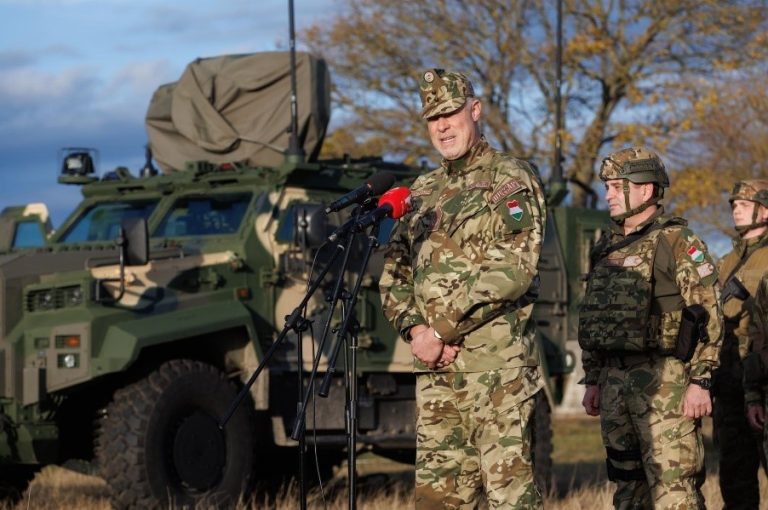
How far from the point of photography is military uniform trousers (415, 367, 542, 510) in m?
5.00

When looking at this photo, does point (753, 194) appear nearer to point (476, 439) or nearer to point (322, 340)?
point (476, 439)

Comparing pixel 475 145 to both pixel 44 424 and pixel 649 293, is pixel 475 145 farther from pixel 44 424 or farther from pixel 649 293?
pixel 44 424

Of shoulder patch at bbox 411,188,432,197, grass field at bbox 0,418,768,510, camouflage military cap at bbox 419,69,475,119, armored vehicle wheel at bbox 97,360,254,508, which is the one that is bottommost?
grass field at bbox 0,418,768,510

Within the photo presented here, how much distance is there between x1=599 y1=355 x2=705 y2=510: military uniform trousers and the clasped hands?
4.45 feet

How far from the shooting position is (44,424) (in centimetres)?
833

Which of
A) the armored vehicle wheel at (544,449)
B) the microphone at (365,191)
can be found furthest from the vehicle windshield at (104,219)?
the microphone at (365,191)

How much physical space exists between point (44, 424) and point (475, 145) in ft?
12.9

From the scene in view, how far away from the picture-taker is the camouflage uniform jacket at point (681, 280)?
6168mm

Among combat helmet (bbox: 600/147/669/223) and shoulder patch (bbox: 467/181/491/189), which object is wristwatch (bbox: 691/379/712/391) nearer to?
combat helmet (bbox: 600/147/669/223)

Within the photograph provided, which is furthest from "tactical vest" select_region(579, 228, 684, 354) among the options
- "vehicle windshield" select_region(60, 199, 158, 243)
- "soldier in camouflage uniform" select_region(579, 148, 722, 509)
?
"vehicle windshield" select_region(60, 199, 158, 243)

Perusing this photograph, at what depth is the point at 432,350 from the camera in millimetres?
5074

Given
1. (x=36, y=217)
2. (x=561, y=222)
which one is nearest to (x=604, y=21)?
(x=561, y=222)

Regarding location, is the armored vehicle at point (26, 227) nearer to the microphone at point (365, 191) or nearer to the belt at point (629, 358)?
the belt at point (629, 358)

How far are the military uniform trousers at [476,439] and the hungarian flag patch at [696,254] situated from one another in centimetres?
132
